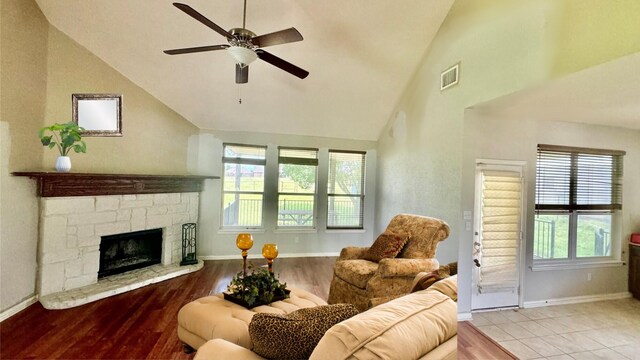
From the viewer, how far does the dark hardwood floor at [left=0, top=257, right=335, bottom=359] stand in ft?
6.76

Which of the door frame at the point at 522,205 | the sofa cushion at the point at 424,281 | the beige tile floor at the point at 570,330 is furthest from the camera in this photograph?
the sofa cushion at the point at 424,281

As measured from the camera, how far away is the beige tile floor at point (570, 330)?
2.16 ft

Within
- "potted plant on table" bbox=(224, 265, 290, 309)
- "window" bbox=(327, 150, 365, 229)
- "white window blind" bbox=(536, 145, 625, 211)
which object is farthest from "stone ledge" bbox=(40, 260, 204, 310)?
"white window blind" bbox=(536, 145, 625, 211)

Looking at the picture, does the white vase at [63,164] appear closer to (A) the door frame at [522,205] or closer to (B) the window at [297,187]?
(B) the window at [297,187]

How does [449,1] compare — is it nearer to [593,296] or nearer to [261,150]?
[593,296]

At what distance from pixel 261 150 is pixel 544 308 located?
14.8 ft

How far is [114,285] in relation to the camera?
125 inches

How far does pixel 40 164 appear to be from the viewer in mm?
2869

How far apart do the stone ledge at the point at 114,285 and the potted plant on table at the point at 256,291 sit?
1.82m

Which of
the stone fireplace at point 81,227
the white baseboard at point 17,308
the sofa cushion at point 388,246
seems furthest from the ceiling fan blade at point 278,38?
the white baseboard at point 17,308

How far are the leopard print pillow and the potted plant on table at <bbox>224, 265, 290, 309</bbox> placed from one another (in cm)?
94

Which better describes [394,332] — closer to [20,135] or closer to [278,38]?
[278,38]

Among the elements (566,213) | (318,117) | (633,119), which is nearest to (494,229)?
(566,213)

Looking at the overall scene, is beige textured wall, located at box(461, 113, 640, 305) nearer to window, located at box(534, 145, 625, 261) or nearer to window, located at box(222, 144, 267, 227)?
window, located at box(534, 145, 625, 261)
